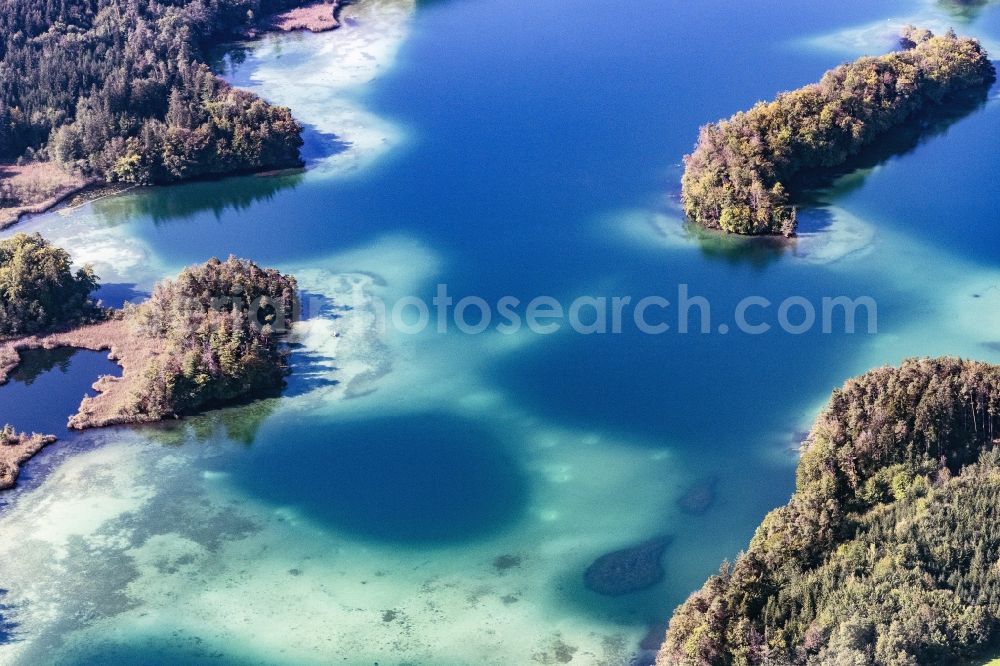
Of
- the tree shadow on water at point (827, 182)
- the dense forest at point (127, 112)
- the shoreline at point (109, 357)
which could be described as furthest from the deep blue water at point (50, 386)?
the tree shadow on water at point (827, 182)

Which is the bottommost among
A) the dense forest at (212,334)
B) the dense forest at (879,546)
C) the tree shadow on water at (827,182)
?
the dense forest at (879,546)

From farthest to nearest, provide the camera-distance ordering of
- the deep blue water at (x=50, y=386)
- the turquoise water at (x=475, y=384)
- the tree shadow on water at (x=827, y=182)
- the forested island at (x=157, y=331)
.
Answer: the tree shadow on water at (x=827, y=182) < the deep blue water at (x=50, y=386) < the forested island at (x=157, y=331) < the turquoise water at (x=475, y=384)

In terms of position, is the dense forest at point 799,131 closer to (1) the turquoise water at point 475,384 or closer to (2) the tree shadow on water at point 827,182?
(2) the tree shadow on water at point 827,182

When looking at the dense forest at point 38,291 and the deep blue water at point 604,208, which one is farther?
the dense forest at point 38,291

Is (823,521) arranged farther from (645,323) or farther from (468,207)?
(468,207)

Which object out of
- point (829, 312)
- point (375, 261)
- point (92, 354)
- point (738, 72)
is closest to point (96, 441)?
point (92, 354)

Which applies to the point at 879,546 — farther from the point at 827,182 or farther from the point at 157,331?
the point at 827,182
